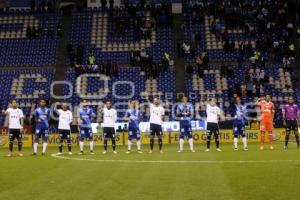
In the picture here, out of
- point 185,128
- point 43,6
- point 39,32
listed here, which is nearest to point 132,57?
point 39,32

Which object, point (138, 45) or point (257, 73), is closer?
point (257, 73)

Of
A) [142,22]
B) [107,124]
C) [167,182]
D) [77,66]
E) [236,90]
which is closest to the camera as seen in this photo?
[167,182]

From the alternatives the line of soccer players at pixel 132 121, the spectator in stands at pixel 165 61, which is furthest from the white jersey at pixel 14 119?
the spectator in stands at pixel 165 61

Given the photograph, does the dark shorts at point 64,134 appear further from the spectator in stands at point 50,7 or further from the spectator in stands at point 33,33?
the spectator in stands at point 50,7

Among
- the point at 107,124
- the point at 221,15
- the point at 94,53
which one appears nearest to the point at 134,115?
the point at 107,124

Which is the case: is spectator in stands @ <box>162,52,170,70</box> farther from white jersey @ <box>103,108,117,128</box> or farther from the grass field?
the grass field

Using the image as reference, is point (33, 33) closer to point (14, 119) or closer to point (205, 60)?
point (205, 60)

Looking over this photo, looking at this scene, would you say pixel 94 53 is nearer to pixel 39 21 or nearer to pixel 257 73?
pixel 39 21

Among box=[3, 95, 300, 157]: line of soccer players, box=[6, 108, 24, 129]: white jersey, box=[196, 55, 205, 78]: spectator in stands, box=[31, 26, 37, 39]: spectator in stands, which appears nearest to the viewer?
box=[6, 108, 24, 129]: white jersey

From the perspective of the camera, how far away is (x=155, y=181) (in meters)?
13.0

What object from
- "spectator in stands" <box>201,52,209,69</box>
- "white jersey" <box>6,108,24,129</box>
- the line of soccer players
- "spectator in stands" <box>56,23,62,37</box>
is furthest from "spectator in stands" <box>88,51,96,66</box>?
"white jersey" <box>6,108,24,129</box>

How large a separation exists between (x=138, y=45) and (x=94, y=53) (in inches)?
161

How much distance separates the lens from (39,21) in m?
53.1

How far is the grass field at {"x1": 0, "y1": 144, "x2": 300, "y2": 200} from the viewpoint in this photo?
10.8 metres
